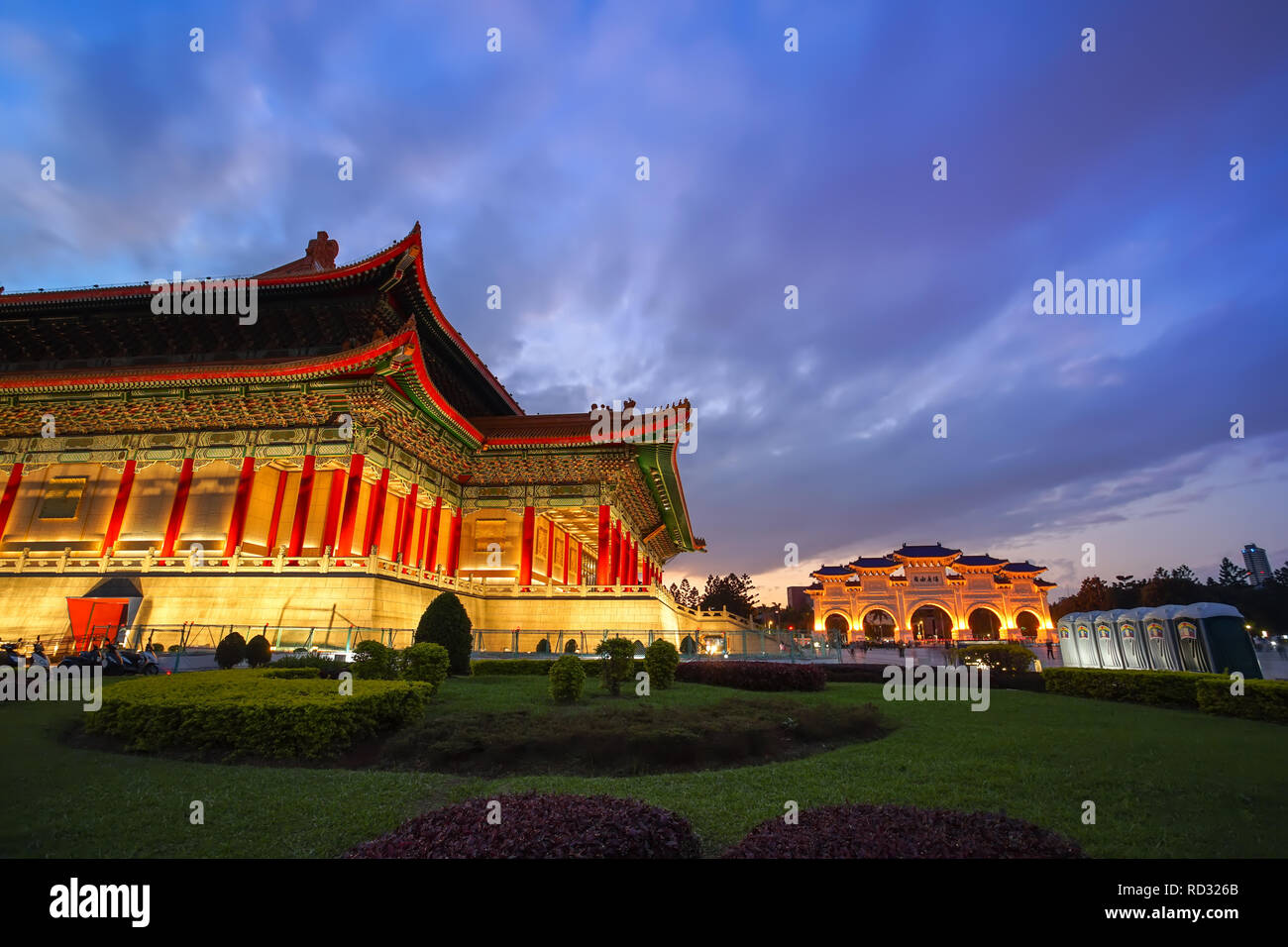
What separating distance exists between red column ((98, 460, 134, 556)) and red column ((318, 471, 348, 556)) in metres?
7.47

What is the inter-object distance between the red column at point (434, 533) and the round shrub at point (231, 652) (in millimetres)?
12782

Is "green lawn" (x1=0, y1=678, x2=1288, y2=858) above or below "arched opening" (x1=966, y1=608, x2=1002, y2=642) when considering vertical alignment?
above

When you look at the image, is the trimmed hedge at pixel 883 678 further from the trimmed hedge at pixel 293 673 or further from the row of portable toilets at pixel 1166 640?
the trimmed hedge at pixel 293 673

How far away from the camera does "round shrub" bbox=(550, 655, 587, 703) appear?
37.9 ft

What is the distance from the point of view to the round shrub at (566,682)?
11.5 meters

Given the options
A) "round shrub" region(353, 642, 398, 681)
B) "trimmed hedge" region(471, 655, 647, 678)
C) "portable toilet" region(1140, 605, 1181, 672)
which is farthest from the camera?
"trimmed hedge" region(471, 655, 647, 678)

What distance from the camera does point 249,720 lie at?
7.62 metres

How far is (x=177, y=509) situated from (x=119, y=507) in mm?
2567

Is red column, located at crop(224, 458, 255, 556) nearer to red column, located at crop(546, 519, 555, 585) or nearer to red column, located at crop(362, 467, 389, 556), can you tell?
red column, located at crop(362, 467, 389, 556)

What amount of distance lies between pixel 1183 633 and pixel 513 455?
25.8 meters

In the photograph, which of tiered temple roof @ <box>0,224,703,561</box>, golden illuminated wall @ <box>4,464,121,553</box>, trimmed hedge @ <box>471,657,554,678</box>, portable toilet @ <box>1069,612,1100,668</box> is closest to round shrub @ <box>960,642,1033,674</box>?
portable toilet @ <box>1069,612,1100,668</box>

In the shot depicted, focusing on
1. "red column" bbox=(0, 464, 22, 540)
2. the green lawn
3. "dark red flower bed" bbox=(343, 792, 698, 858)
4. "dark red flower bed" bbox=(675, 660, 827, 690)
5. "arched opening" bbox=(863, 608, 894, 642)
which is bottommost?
"arched opening" bbox=(863, 608, 894, 642)
